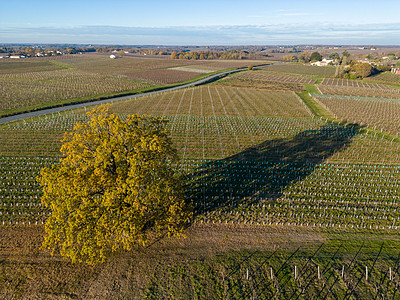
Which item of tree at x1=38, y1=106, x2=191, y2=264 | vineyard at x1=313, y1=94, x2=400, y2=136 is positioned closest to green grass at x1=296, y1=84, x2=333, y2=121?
vineyard at x1=313, y1=94, x2=400, y2=136

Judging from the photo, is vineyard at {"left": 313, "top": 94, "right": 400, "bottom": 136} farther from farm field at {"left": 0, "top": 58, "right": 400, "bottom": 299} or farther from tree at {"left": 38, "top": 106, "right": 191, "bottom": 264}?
tree at {"left": 38, "top": 106, "right": 191, "bottom": 264}

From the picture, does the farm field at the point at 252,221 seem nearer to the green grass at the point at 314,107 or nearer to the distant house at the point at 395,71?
the green grass at the point at 314,107

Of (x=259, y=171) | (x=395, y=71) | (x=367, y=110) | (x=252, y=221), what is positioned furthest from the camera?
(x=395, y=71)

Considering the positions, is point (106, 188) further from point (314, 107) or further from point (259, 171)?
point (314, 107)

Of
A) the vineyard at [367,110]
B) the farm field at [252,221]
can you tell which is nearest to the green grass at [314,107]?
the vineyard at [367,110]

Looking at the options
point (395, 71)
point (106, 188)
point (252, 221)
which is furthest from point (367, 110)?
point (395, 71)

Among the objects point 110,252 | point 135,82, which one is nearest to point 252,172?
point 110,252

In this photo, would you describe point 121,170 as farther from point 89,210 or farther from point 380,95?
point 380,95
